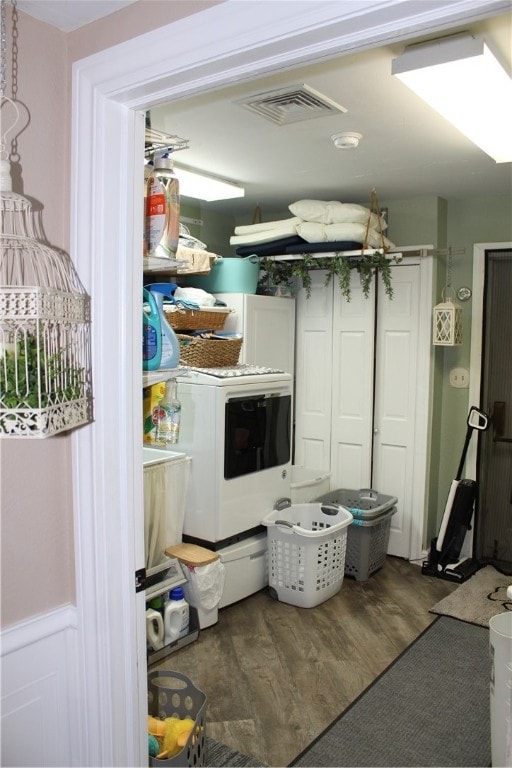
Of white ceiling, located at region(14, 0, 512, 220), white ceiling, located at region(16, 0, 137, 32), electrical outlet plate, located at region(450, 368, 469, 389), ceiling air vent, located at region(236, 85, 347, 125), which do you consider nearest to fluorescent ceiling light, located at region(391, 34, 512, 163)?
white ceiling, located at region(14, 0, 512, 220)

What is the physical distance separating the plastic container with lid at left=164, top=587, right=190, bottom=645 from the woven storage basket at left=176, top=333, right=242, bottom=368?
3.90 feet

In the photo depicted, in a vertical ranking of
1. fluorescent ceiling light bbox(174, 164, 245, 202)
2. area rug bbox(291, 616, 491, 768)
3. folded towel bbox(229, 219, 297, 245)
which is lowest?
area rug bbox(291, 616, 491, 768)

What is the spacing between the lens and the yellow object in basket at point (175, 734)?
2.02 meters

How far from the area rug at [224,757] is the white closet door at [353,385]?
2.32 m

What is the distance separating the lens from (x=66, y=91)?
1528 mm

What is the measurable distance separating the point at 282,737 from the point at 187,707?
46 centimetres

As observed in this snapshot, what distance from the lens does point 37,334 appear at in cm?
127

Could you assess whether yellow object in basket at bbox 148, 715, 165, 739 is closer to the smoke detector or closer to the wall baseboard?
the wall baseboard

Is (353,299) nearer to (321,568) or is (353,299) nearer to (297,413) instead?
(297,413)

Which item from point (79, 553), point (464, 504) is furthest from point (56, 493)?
point (464, 504)

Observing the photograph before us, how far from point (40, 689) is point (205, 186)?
2.90 metres

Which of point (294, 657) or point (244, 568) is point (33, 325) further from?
point (244, 568)

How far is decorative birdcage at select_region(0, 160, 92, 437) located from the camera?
1254 mm

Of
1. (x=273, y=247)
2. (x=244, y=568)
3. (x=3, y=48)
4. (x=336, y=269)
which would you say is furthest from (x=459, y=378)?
(x=3, y=48)
